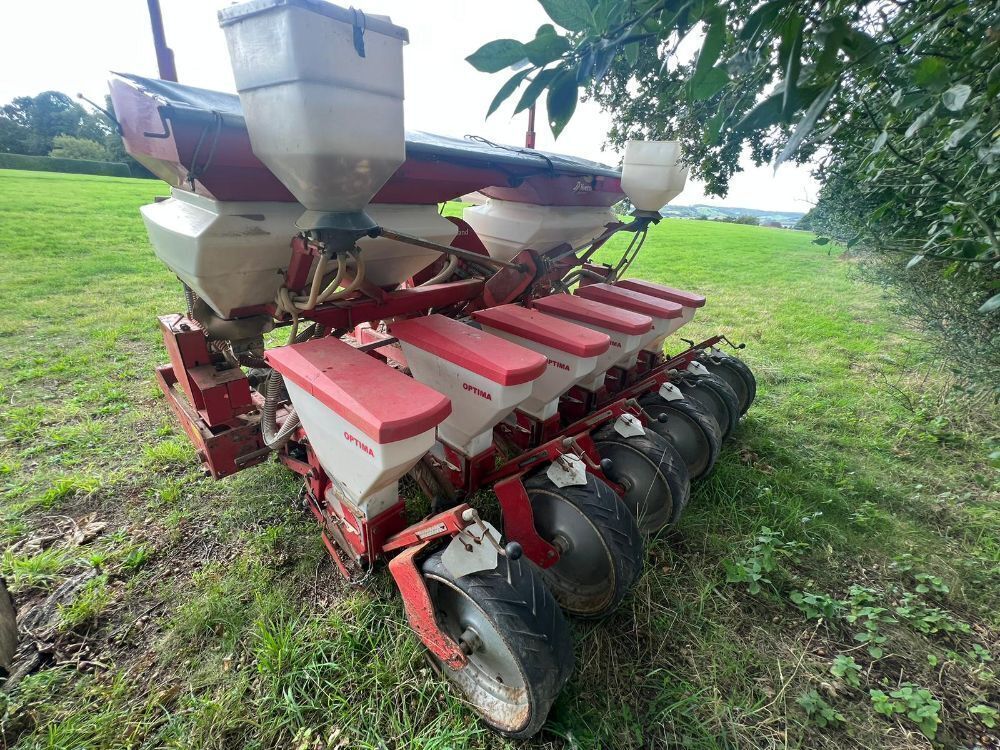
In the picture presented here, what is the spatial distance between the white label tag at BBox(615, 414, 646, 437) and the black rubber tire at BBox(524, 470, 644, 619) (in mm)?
505

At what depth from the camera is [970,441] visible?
3.59 meters

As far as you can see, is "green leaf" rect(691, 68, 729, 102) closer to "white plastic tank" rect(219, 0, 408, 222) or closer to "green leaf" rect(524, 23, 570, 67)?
"green leaf" rect(524, 23, 570, 67)

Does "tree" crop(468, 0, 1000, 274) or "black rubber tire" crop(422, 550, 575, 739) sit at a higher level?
"tree" crop(468, 0, 1000, 274)

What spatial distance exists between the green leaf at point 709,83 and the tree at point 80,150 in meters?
47.1

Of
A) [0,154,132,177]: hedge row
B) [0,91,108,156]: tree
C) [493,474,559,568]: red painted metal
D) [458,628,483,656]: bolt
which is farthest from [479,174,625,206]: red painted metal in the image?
[0,91,108,156]: tree

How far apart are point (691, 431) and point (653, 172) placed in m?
1.62

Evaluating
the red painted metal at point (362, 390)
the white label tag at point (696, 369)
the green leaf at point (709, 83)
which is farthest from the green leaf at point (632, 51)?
the white label tag at point (696, 369)

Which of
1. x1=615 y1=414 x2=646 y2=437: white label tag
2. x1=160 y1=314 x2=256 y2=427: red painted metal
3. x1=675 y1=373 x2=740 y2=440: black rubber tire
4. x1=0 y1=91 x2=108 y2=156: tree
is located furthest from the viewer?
x1=0 y1=91 x2=108 y2=156: tree

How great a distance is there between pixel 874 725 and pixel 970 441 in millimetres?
3089

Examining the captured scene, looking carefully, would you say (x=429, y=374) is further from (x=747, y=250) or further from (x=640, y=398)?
(x=747, y=250)

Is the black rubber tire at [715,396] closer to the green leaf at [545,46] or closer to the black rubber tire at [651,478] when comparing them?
the black rubber tire at [651,478]

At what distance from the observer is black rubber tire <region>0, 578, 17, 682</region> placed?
1.70 meters

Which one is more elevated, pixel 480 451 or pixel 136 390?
pixel 480 451

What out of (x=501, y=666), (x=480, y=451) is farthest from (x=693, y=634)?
(x=480, y=451)
